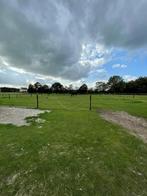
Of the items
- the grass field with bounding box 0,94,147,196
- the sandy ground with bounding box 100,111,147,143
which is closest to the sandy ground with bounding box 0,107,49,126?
the grass field with bounding box 0,94,147,196

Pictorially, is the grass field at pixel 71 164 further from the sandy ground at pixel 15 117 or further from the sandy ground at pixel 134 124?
the sandy ground at pixel 15 117

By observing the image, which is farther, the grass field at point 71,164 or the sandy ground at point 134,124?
the sandy ground at point 134,124

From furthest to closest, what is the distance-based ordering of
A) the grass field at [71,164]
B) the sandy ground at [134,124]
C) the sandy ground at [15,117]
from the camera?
1. the sandy ground at [15,117]
2. the sandy ground at [134,124]
3. the grass field at [71,164]

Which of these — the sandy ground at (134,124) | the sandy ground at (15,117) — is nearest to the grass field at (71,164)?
the sandy ground at (134,124)

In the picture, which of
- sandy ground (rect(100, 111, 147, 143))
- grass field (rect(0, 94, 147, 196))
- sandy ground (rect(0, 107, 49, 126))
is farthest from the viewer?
sandy ground (rect(0, 107, 49, 126))

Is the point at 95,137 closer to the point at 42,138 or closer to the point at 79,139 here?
the point at 79,139

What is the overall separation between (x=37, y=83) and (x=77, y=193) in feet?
432

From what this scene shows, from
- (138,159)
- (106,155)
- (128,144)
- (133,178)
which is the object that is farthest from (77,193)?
(128,144)

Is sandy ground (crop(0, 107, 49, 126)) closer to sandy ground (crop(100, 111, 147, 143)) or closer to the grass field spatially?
the grass field

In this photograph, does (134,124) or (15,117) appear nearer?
(134,124)

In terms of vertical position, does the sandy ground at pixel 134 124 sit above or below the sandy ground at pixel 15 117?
below

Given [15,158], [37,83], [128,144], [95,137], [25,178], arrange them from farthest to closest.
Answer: [37,83]
[95,137]
[128,144]
[15,158]
[25,178]

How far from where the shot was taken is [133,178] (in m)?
4.14

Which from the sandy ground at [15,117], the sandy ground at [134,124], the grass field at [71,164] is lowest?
the sandy ground at [134,124]
